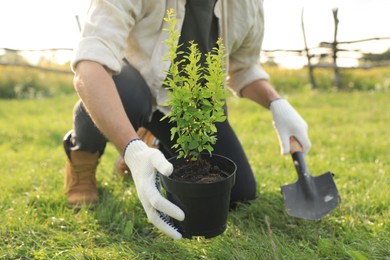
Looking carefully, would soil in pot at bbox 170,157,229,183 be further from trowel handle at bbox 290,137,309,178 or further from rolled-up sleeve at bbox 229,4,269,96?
rolled-up sleeve at bbox 229,4,269,96

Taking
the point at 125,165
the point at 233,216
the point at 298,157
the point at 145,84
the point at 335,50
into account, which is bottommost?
the point at 335,50

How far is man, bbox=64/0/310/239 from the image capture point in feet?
5.41

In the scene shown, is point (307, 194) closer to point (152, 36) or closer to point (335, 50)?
point (152, 36)

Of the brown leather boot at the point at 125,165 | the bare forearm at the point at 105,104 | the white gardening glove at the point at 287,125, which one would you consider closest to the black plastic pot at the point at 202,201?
the bare forearm at the point at 105,104

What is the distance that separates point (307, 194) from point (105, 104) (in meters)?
1.13

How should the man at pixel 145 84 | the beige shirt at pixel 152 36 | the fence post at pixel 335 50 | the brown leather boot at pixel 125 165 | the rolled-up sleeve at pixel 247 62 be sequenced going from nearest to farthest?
the man at pixel 145 84, the beige shirt at pixel 152 36, the rolled-up sleeve at pixel 247 62, the brown leather boot at pixel 125 165, the fence post at pixel 335 50

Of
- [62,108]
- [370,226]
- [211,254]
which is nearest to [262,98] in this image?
[370,226]

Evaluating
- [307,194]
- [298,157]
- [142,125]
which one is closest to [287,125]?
[298,157]

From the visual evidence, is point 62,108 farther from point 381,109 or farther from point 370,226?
point 370,226

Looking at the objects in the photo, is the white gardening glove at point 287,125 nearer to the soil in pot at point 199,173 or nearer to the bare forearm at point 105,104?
the soil in pot at point 199,173

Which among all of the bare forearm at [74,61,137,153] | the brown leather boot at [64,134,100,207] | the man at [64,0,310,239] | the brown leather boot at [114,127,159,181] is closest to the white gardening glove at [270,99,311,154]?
the man at [64,0,310,239]

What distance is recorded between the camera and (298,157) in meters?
2.26

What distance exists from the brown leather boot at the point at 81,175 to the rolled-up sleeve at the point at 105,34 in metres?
0.68

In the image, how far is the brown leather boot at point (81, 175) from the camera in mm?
2309
